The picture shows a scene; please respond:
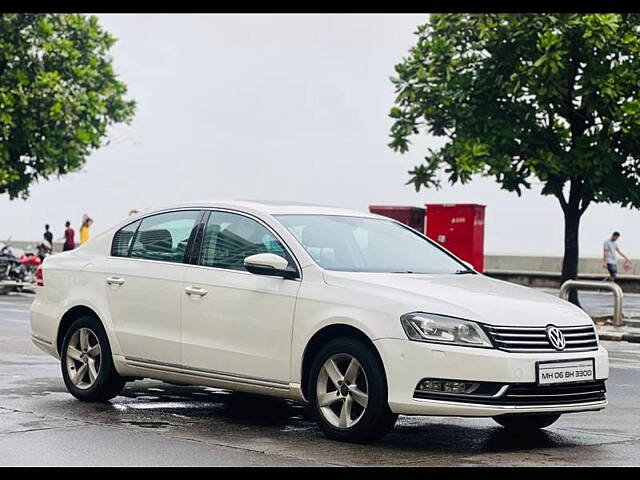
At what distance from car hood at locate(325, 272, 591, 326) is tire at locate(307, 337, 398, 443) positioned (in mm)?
389

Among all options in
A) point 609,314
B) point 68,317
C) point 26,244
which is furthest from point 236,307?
point 26,244

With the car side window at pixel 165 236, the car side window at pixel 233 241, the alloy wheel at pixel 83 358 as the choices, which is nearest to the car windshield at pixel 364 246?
the car side window at pixel 233 241

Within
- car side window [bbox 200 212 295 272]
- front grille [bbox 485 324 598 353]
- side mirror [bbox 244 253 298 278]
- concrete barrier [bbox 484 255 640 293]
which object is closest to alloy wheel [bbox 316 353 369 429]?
side mirror [bbox 244 253 298 278]

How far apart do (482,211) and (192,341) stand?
17751 mm

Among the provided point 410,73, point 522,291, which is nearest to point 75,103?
point 410,73

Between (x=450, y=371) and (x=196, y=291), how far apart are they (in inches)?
89.3

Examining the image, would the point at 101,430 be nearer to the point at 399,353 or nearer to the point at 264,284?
the point at 264,284

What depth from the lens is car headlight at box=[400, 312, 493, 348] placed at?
7793mm

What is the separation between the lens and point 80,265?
33.7ft

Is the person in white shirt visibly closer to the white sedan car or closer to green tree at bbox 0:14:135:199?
green tree at bbox 0:14:135:199

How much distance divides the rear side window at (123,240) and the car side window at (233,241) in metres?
0.90

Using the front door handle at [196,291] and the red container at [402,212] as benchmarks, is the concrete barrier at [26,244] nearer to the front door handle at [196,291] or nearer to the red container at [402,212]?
the red container at [402,212]

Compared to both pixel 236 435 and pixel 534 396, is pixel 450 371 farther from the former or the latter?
pixel 236 435

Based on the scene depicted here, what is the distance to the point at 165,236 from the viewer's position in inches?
385
